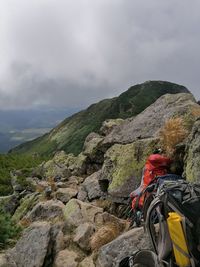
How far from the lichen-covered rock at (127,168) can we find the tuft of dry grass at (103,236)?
298 cm

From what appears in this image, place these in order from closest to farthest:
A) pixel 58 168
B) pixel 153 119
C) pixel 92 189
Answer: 1. pixel 92 189
2. pixel 153 119
3. pixel 58 168

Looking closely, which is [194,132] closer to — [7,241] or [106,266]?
[106,266]

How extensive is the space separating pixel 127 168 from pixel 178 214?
1033 cm

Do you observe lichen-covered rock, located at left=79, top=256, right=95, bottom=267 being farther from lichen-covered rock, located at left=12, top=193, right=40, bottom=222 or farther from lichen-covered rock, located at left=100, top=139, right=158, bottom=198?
lichen-covered rock, located at left=12, top=193, right=40, bottom=222

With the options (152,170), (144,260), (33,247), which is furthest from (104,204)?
(144,260)

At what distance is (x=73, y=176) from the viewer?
2797cm

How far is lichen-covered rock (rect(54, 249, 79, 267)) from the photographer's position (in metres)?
13.4

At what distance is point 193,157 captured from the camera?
45.0ft

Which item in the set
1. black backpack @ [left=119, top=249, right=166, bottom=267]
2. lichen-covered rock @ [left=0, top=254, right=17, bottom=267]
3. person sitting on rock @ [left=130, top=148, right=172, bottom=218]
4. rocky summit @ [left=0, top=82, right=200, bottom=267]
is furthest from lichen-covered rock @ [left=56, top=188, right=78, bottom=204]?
black backpack @ [left=119, top=249, right=166, bottom=267]

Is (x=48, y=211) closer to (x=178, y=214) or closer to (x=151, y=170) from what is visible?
(x=151, y=170)

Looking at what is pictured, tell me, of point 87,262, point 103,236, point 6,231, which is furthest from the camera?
point 6,231

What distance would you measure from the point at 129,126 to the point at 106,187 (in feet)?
13.6

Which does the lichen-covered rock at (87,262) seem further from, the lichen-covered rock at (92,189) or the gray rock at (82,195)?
the gray rock at (82,195)

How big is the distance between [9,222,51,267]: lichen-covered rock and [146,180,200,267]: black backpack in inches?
248
